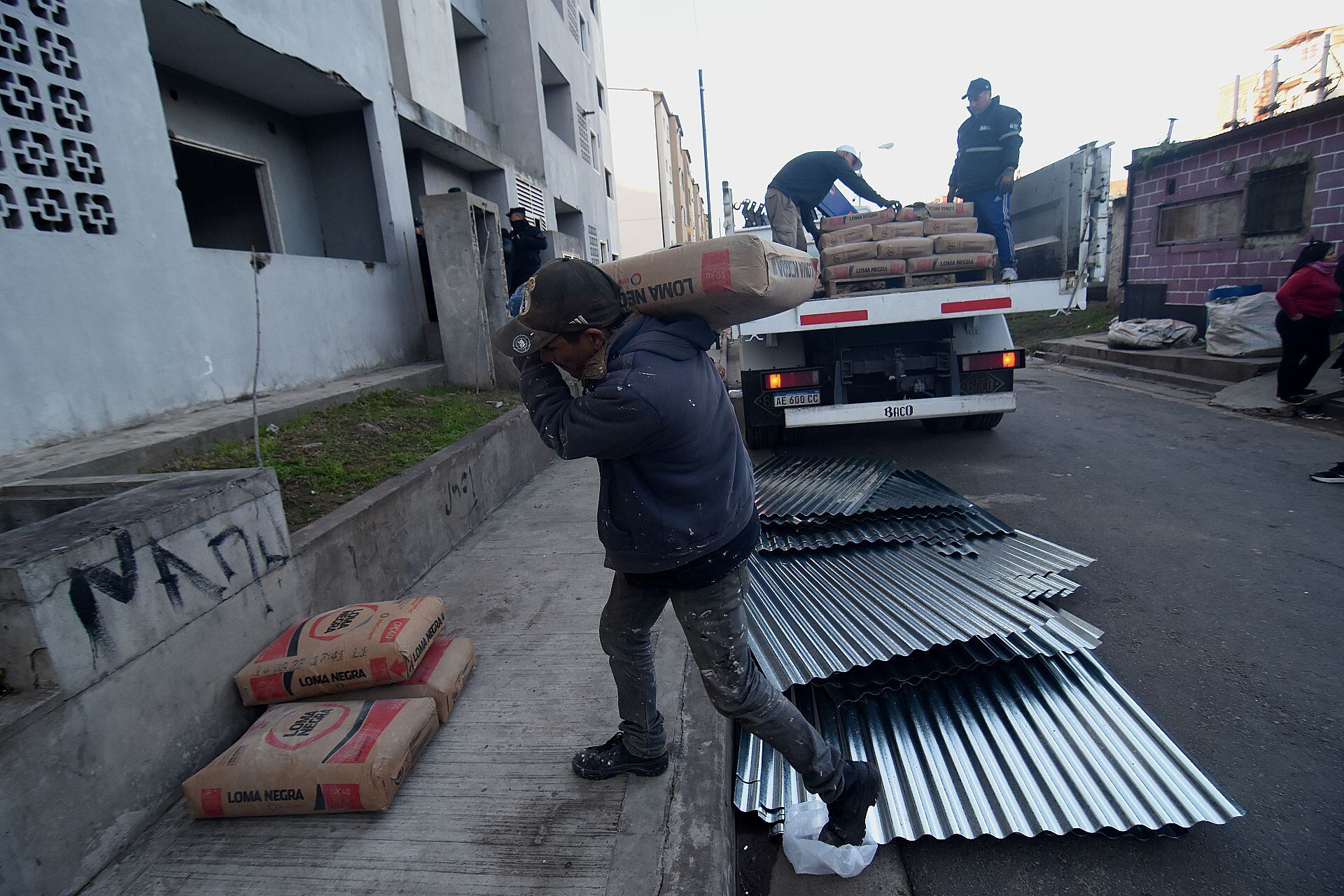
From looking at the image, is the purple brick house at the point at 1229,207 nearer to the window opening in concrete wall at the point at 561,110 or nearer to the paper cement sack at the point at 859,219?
the paper cement sack at the point at 859,219

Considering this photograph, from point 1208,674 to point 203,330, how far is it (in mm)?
6166

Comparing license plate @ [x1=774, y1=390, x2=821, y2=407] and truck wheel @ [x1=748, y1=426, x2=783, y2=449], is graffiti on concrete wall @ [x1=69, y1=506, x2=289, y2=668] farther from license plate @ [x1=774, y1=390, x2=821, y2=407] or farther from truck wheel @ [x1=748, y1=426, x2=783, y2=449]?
truck wheel @ [x1=748, y1=426, x2=783, y2=449]

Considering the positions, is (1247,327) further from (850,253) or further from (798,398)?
(798,398)

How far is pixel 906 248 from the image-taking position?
5.95 m

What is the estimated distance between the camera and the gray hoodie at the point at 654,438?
166 centimetres

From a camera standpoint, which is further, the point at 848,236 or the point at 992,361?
the point at 848,236

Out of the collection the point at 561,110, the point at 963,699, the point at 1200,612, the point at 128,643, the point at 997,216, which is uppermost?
the point at 561,110

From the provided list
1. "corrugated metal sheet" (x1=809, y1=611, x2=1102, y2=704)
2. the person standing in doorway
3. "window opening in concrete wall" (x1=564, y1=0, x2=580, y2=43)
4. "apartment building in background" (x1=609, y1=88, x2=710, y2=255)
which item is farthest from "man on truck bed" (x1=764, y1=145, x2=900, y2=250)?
→ "apartment building in background" (x1=609, y1=88, x2=710, y2=255)

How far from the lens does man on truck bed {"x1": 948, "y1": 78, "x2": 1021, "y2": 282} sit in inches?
271

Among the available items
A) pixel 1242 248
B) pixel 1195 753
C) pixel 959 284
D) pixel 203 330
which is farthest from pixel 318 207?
pixel 1242 248

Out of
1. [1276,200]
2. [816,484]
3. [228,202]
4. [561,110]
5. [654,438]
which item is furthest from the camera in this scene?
[561,110]

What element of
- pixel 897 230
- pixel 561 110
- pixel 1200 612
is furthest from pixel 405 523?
pixel 561 110

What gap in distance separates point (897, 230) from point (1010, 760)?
4.92m

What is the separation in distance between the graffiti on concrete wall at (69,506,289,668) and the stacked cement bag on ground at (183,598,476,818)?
304 mm
